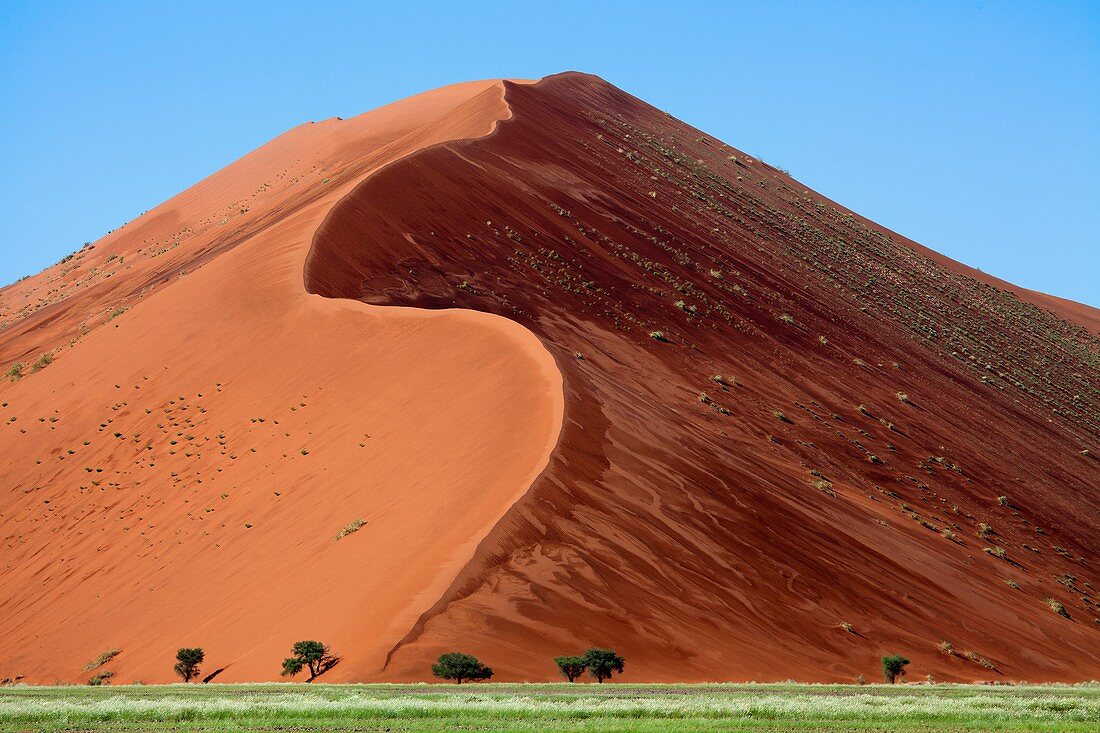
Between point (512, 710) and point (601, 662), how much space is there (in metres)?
4.73

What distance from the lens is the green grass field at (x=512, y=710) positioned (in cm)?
1278

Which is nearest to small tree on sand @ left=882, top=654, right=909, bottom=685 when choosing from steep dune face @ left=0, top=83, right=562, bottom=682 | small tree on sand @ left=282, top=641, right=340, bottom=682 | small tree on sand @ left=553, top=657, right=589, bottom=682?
small tree on sand @ left=553, top=657, right=589, bottom=682

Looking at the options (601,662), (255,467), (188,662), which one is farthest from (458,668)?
(255,467)

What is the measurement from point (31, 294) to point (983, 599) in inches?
1947

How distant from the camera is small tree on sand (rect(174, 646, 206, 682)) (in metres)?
18.8

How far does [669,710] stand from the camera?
13992mm

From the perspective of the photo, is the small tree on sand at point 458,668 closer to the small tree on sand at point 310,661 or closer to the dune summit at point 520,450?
the dune summit at point 520,450

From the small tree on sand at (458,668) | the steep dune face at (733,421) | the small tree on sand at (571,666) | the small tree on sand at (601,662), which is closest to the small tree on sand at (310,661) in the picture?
the steep dune face at (733,421)

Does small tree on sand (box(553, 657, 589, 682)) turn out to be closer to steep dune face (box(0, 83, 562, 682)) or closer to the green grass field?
the green grass field

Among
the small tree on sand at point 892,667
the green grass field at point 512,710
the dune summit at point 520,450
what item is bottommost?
the green grass field at point 512,710

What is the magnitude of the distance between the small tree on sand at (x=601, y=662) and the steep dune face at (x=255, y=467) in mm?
2635

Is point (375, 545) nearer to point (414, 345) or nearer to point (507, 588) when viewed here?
point (507, 588)

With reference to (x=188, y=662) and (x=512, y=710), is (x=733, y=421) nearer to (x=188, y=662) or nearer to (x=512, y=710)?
(x=188, y=662)

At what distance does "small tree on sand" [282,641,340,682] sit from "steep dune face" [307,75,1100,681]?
1.10m
